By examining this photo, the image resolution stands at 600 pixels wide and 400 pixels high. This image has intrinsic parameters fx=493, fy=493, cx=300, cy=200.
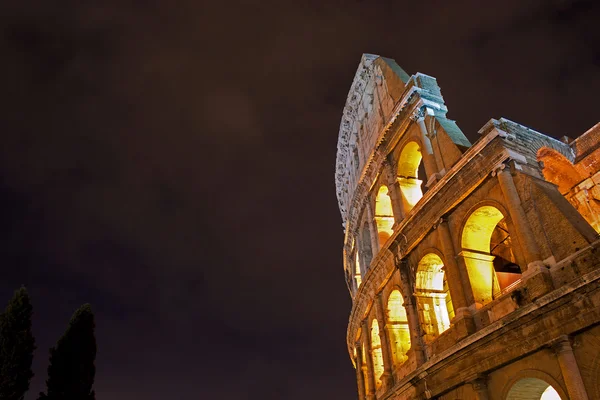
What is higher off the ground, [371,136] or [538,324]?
[371,136]

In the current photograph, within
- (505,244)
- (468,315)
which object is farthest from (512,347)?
(505,244)

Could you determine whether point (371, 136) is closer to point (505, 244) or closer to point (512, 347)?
point (505, 244)

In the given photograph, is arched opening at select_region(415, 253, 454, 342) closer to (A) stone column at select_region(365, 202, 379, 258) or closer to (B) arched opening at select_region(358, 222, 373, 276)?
(A) stone column at select_region(365, 202, 379, 258)

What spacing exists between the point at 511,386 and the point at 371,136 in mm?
11671

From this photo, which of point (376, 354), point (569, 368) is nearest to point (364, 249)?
point (376, 354)

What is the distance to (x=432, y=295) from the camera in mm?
14609

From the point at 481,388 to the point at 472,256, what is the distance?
322 centimetres

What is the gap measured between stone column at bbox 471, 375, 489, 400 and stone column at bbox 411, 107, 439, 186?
5.40m

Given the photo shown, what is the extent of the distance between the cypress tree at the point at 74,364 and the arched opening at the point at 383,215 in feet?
39.3

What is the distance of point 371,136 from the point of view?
785 inches

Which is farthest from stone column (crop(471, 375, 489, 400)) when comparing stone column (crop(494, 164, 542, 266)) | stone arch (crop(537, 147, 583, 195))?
stone arch (crop(537, 147, 583, 195))

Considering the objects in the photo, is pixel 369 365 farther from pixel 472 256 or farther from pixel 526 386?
pixel 526 386

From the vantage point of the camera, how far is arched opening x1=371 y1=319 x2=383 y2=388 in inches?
712

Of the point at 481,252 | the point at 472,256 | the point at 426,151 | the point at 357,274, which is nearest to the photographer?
the point at 472,256
